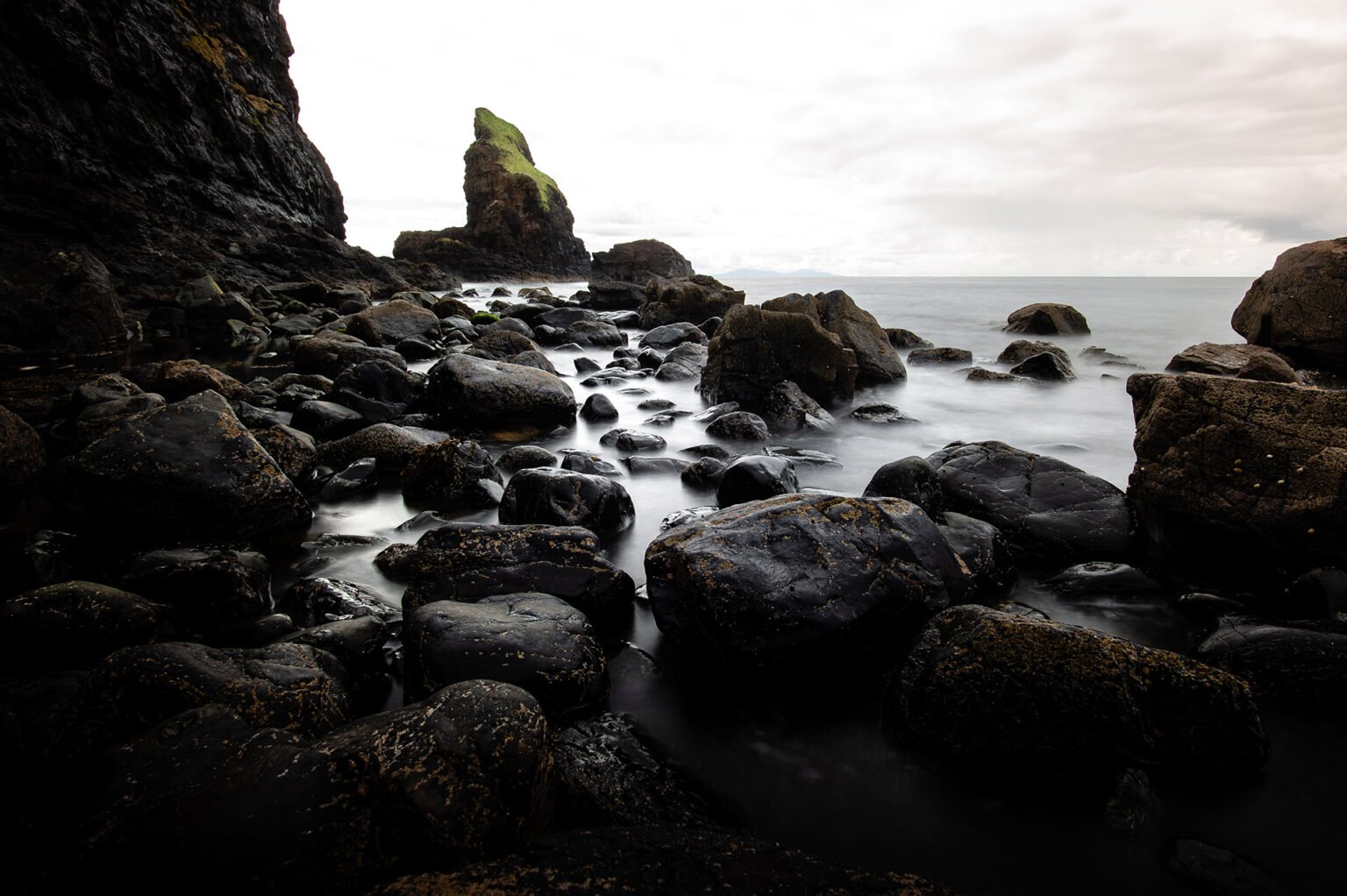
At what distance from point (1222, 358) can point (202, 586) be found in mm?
15984

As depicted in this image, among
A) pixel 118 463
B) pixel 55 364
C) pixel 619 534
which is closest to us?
pixel 118 463

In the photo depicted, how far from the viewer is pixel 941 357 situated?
16.1 meters

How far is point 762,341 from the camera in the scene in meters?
10.1

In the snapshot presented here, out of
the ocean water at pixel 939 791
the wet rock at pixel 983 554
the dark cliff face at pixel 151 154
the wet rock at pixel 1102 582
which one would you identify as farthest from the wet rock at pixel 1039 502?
the dark cliff face at pixel 151 154

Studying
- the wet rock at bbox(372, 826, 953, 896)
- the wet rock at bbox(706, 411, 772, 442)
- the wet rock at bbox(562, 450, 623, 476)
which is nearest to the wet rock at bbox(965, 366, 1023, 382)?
the wet rock at bbox(706, 411, 772, 442)

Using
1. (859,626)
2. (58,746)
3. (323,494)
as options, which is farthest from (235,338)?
(859,626)

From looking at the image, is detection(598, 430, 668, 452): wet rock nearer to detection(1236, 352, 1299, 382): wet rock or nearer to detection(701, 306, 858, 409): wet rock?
detection(701, 306, 858, 409): wet rock

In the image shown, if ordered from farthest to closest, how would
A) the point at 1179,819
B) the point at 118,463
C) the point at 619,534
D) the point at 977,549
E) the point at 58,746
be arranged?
the point at 619,534 → the point at 118,463 → the point at 977,549 → the point at 1179,819 → the point at 58,746

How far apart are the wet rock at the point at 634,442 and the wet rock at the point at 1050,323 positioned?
21.3m

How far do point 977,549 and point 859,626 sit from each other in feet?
4.17

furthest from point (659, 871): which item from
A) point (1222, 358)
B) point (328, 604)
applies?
Result: point (1222, 358)

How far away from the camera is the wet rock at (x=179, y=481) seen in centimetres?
420

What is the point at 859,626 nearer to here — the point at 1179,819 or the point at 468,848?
the point at 1179,819

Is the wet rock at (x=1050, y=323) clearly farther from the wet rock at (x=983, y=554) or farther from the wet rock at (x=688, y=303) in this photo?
the wet rock at (x=983, y=554)
